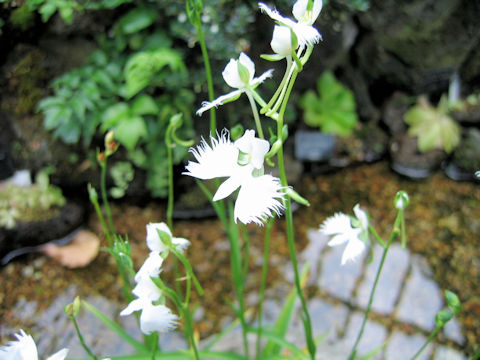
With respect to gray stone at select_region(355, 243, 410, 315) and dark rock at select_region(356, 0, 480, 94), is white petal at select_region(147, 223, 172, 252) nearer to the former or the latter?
gray stone at select_region(355, 243, 410, 315)

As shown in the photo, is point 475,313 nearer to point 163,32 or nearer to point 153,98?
point 153,98

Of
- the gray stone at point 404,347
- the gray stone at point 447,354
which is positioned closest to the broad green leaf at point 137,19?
the gray stone at point 404,347

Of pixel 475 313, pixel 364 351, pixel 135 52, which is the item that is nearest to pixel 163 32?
pixel 135 52

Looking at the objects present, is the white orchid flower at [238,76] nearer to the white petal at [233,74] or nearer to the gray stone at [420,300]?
the white petal at [233,74]

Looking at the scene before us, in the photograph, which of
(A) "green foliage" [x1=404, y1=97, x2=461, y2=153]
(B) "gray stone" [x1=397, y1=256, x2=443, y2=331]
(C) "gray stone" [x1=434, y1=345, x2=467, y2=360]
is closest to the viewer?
(C) "gray stone" [x1=434, y1=345, x2=467, y2=360]

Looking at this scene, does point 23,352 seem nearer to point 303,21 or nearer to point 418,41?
point 303,21

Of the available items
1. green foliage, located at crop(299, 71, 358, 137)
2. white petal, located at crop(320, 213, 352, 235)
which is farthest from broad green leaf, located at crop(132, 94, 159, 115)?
white petal, located at crop(320, 213, 352, 235)

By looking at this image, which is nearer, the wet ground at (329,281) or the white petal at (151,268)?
the white petal at (151,268)

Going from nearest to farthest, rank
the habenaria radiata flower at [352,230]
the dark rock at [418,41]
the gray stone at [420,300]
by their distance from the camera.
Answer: the habenaria radiata flower at [352,230] → the gray stone at [420,300] → the dark rock at [418,41]

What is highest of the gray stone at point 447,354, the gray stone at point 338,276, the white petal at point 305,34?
the white petal at point 305,34
